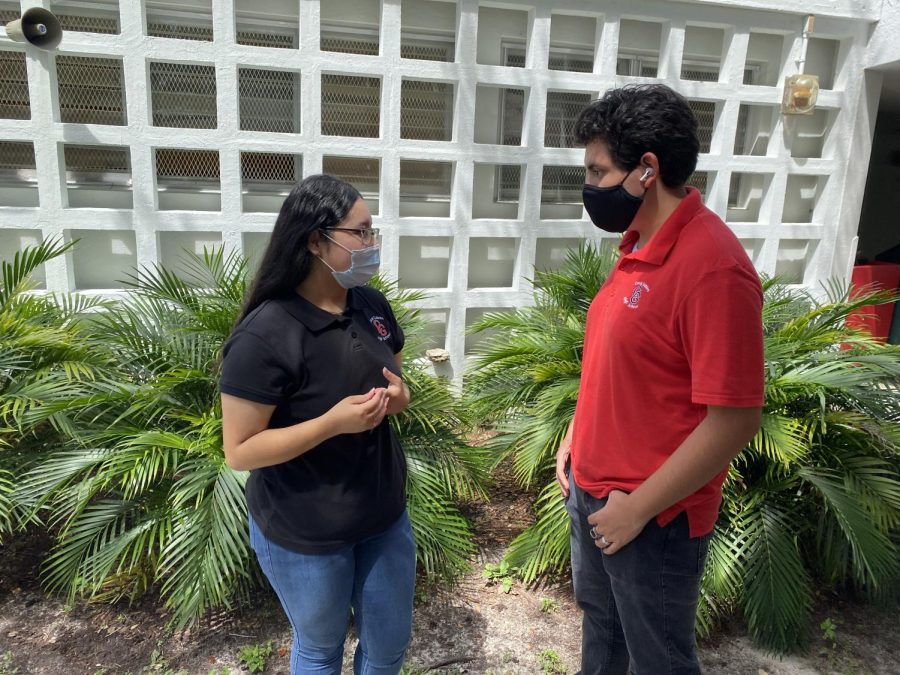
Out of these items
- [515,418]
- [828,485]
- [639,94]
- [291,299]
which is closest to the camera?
[639,94]

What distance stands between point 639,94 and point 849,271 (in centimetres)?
471

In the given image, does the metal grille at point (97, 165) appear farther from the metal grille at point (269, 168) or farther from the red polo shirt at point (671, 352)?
the red polo shirt at point (671, 352)

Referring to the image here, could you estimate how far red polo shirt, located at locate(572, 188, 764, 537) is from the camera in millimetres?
1328

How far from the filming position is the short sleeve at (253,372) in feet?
5.04

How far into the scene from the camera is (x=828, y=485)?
2.70m

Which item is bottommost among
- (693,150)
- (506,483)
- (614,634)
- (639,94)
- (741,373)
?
(506,483)

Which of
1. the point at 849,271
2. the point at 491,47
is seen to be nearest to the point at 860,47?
the point at 849,271

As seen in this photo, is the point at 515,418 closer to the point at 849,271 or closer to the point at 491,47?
the point at 491,47

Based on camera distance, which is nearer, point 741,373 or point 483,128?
point 741,373

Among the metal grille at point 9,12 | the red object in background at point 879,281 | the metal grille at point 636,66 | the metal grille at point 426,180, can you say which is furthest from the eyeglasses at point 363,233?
the red object in background at point 879,281

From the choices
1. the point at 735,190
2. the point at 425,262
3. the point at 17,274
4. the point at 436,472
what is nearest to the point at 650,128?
the point at 436,472

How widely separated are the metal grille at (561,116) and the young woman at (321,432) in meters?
3.32

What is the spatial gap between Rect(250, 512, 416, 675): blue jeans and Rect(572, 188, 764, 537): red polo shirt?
0.57 meters

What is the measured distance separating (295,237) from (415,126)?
3082 millimetres
